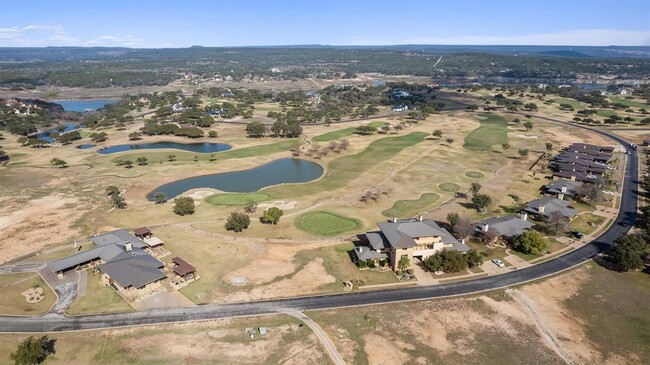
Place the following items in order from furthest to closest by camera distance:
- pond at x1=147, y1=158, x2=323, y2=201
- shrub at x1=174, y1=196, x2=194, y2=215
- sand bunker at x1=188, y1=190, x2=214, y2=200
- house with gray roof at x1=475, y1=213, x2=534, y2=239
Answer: pond at x1=147, y1=158, x2=323, y2=201 → sand bunker at x1=188, y1=190, x2=214, y2=200 → shrub at x1=174, y1=196, x2=194, y2=215 → house with gray roof at x1=475, y1=213, x2=534, y2=239

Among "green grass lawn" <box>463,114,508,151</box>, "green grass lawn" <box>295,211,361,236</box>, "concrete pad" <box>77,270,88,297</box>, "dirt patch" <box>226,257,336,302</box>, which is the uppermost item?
"green grass lawn" <box>463,114,508,151</box>

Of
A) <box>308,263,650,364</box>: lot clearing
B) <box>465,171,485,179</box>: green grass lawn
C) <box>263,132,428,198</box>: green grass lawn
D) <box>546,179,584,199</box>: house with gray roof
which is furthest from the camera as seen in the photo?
<box>465,171,485,179</box>: green grass lawn

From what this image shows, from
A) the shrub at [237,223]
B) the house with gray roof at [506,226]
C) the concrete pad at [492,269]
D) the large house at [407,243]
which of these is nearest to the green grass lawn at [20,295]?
the shrub at [237,223]

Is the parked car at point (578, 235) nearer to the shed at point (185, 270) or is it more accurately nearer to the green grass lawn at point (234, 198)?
the green grass lawn at point (234, 198)

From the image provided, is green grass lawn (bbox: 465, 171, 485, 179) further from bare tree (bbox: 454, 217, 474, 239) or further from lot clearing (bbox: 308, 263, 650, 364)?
lot clearing (bbox: 308, 263, 650, 364)

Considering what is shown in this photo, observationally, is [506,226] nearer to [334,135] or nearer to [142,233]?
[142,233]

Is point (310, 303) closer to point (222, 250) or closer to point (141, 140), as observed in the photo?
point (222, 250)

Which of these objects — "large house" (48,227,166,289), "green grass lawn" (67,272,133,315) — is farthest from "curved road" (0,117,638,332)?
"large house" (48,227,166,289)

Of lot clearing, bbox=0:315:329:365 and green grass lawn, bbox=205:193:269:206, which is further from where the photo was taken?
green grass lawn, bbox=205:193:269:206
